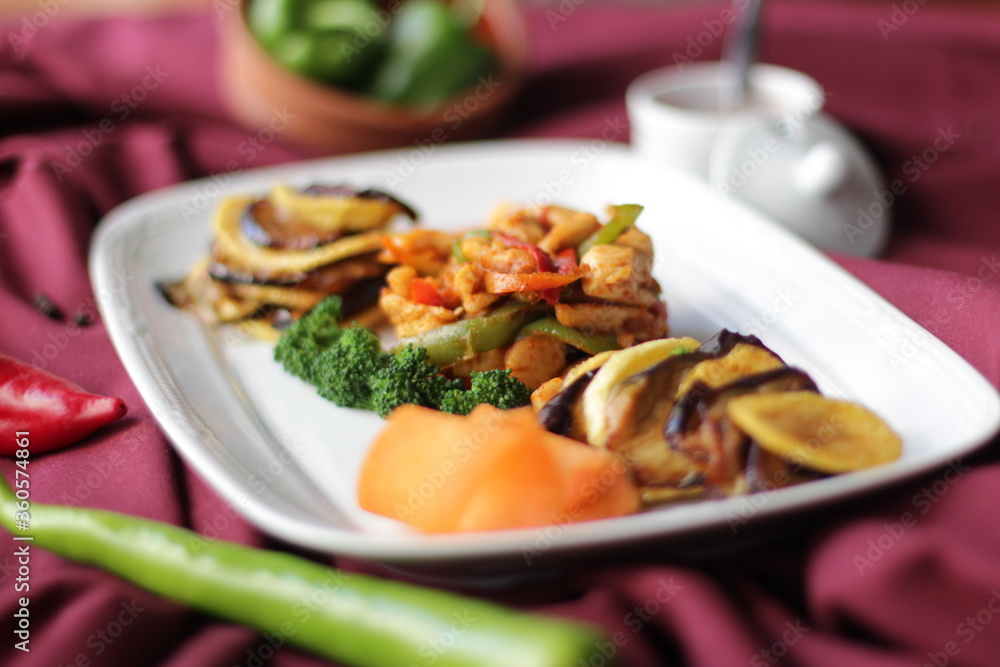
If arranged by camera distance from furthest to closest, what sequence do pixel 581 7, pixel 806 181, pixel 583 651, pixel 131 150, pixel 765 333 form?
1. pixel 581 7
2. pixel 131 150
3. pixel 806 181
4. pixel 765 333
5. pixel 583 651

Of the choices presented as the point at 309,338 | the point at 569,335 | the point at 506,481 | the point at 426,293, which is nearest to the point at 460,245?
the point at 426,293

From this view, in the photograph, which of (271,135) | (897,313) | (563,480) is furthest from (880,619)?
(271,135)

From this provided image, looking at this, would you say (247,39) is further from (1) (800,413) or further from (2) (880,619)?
(2) (880,619)

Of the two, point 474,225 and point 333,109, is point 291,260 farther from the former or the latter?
point 333,109

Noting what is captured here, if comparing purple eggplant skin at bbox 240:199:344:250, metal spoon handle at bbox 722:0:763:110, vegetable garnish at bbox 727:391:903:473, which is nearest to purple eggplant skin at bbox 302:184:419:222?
purple eggplant skin at bbox 240:199:344:250

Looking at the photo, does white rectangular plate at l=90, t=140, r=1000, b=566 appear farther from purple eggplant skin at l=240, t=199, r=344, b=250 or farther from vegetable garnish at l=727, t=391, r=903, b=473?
purple eggplant skin at l=240, t=199, r=344, b=250

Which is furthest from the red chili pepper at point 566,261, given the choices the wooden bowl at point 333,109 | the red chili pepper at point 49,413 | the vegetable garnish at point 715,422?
the wooden bowl at point 333,109
